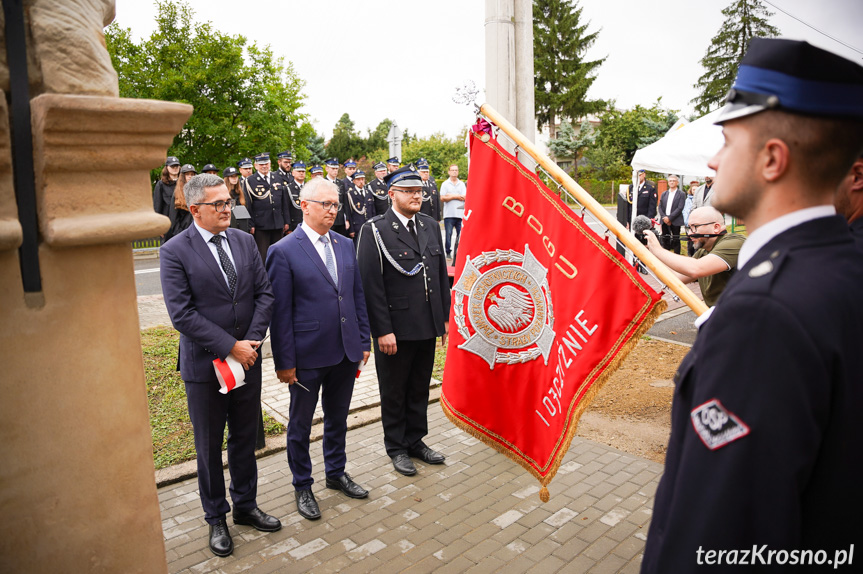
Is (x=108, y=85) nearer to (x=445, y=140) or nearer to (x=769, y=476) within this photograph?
(x=769, y=476)

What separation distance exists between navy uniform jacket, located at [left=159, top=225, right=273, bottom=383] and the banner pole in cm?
186

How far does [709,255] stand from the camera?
4.36m

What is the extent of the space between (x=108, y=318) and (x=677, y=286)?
2.25 metres

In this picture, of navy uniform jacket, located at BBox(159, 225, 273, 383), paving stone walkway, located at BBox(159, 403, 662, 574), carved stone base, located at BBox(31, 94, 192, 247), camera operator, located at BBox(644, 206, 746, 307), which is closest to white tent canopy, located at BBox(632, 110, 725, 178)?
camera operator, located at BBox(644, 206, 746, 307)

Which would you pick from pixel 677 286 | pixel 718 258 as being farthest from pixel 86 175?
pixel 718 258

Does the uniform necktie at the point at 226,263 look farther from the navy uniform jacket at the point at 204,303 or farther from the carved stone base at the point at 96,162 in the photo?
the carved stone base at the point at 96,162

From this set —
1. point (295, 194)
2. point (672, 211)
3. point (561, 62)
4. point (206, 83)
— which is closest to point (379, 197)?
point (295, 194)

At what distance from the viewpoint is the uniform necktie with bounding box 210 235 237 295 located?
3.83 meters

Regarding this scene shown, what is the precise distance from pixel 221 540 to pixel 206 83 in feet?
95.7

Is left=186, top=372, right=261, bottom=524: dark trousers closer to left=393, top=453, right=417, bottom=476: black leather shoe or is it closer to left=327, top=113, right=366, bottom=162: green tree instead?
left=393, top=453, right=417, bottom=476: black leather shoe

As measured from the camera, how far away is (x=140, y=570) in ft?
5.73

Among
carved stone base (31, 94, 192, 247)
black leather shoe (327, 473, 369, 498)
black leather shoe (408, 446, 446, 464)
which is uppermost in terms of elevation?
carved stone base (31, 94, 192, 247)

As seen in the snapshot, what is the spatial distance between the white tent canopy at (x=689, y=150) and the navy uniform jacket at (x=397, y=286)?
6029mm

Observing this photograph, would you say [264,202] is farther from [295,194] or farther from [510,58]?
[510,58]
